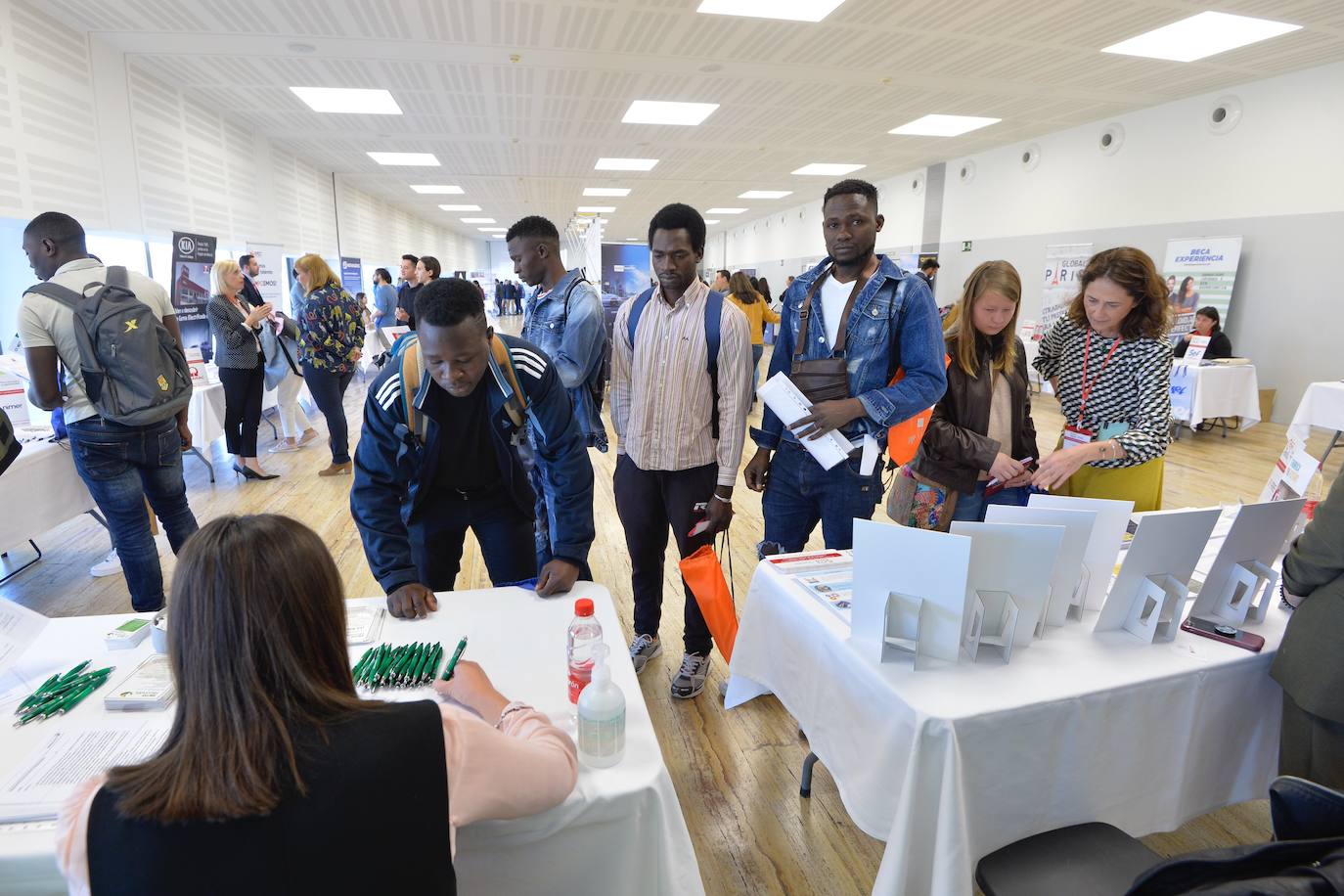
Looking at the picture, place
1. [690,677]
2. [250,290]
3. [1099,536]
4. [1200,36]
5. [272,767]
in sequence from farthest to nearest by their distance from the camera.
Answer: [1200,36] → [250,290] → [690,677] → [1099,536] → [272,767]

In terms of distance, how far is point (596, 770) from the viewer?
106 cm

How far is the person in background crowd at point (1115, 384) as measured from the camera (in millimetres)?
2078

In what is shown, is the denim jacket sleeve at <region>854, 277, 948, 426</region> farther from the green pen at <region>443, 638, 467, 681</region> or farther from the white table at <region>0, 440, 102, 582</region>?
the white table at <region>0, 440, 102, 582</region>

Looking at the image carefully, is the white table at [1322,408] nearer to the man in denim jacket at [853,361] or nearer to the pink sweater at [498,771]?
the man in denim jacket at [853,361]

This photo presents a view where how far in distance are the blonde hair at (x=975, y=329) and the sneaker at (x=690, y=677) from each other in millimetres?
1356

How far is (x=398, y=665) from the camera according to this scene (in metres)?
1.29

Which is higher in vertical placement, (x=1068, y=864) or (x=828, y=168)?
(x=828, y=168)

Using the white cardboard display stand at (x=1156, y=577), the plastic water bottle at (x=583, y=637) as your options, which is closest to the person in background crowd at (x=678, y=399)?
the plastic water bottle at (x=583, y=637)

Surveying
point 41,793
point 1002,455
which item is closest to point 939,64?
point 1002,455

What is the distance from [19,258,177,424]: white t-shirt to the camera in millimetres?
2518

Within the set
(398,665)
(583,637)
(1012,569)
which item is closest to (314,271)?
(398,665)

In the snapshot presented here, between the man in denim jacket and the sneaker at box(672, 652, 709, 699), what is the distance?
611mm

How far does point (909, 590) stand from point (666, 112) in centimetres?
743

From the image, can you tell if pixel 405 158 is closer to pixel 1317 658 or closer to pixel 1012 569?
pixel 1012 569
